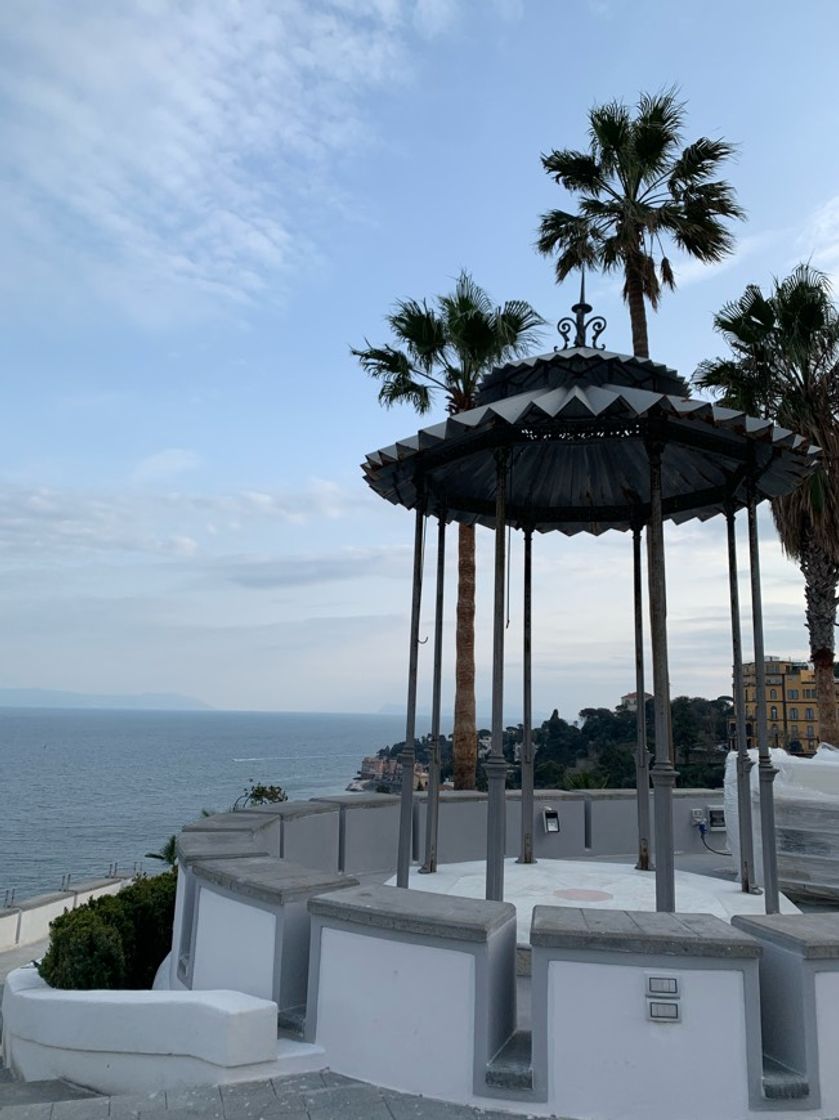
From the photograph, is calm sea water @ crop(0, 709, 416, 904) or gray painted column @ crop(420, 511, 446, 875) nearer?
gray painted column @ crop(420, 511, 446, 875)

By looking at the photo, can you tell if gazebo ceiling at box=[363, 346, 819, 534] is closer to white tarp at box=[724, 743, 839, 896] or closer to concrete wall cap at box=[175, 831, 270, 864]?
white tarp at box=[724, 743, 839, 896]

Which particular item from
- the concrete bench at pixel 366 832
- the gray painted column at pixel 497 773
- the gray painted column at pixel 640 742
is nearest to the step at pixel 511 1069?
the gray painted column at pixel 497 773

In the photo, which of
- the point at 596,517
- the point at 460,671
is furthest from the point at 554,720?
the point at 596,517

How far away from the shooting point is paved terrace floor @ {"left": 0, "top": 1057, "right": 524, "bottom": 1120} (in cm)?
404

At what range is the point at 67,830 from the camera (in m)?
75.6

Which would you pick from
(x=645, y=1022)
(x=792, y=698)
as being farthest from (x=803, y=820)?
(x=792, y=698)

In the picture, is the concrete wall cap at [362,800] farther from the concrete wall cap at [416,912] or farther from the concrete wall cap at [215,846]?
the concrete wall cap at [416,912]

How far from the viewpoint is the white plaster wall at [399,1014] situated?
424 centimetres

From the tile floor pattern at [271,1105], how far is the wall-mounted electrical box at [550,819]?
746 cm

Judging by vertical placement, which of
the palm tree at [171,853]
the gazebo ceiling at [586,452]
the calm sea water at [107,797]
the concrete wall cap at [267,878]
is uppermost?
the gazebo ceiling at [586,452]

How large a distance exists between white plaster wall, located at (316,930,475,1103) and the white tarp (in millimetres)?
6562

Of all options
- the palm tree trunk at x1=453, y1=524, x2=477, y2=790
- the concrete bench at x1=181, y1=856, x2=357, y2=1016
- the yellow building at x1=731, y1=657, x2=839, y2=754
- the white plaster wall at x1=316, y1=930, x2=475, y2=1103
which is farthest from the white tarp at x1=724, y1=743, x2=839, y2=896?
the yellow building at x1=731, y1=657, x2=839, y2=754

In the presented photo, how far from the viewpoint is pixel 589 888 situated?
27.8 feet

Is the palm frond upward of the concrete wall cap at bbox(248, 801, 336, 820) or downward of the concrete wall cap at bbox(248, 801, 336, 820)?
upward
